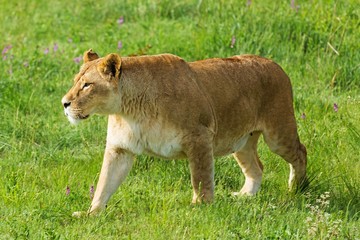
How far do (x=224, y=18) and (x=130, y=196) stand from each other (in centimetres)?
371

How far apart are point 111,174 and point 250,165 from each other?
1215 mm

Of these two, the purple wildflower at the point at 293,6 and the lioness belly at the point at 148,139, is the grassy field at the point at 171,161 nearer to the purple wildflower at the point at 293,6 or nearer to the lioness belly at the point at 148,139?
the purple wildflower at the point at 293,6

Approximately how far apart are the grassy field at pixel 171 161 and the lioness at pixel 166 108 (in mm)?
262

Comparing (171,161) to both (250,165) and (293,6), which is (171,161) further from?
(293,6)

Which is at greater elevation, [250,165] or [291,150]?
[291,150]

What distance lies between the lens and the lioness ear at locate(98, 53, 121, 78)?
6133 mm

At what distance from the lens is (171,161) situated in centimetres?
718

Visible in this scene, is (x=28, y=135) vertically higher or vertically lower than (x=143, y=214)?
lower

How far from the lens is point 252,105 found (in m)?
6.89

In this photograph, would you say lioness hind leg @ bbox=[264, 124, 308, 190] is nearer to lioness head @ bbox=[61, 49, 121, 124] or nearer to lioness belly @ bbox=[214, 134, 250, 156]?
lioness belly @ bbox=[214, 134, 250, 156]

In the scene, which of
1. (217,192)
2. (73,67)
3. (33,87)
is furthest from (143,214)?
(73,67)

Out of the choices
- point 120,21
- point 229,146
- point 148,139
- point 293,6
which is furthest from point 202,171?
point 120,21

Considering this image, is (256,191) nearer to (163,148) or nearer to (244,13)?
(163,148)

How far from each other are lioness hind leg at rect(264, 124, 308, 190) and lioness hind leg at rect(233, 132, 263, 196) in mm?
206
